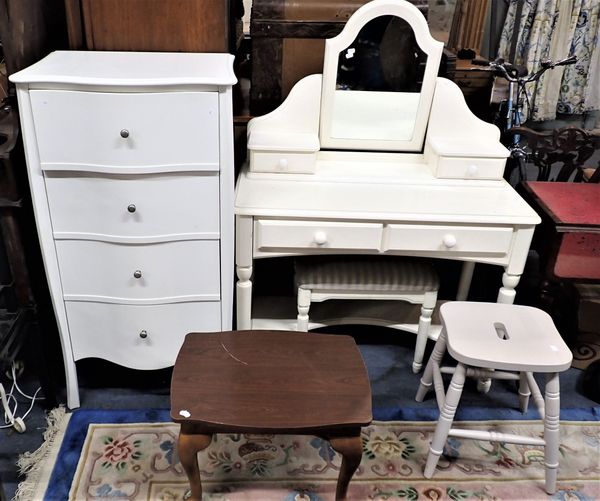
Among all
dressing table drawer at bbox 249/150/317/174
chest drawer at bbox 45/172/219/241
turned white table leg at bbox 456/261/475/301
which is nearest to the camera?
chest drawer at bbox 45/172/219/241

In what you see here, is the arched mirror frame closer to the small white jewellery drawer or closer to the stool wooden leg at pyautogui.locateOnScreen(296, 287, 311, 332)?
the stool wooden leg at pyautogui.locateOnScreen(296, 287, 311, 332)

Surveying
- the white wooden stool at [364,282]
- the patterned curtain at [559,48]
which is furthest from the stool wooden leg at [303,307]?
the patterned curtain at [559,48]

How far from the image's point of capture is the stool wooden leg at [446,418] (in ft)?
5.13

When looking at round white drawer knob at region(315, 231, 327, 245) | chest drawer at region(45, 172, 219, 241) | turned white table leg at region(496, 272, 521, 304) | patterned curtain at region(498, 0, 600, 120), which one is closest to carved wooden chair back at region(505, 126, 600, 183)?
turned white table leg at region(496, 272, 521, 304)

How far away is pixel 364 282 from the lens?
6.15 ft

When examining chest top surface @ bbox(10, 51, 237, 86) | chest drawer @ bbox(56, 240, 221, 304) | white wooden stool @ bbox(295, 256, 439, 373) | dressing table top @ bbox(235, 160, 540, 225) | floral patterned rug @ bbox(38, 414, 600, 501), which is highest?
chest top surface @ bbox(10, 51, 237, 86)

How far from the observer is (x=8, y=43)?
1.46 metres

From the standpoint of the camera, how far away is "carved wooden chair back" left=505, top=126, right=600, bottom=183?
217 cm

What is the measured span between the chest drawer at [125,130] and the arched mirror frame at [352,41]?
1.78 feet

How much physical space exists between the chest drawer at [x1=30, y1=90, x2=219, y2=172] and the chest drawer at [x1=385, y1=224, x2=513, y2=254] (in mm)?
582

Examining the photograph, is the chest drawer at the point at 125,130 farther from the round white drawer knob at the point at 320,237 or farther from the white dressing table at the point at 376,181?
the round white drawer knob at the point at 320,237

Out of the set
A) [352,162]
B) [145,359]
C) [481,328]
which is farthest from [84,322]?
[481,328]

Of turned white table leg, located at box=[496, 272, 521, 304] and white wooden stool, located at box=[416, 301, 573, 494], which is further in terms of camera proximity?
turned white table leg, located at box=[496, 272, 521, 304]

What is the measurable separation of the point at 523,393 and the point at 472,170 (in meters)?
0.74
